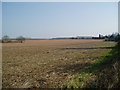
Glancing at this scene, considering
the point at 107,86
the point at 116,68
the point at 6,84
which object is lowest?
the point at 6,84

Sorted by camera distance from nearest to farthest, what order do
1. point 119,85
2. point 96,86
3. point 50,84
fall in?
point 119,85, point 96,86, point 50,84

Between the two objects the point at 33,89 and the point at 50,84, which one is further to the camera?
the point at 50,84

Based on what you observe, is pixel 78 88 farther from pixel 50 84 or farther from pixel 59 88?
pixel 50 84

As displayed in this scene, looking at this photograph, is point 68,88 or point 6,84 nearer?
point 68,88

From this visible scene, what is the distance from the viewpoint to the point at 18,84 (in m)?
8.91

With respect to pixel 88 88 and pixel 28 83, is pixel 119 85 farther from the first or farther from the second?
pixel 28 83

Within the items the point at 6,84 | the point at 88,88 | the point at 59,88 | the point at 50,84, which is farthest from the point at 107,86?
the point at 6,84

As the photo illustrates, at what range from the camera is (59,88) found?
7629 millimetres

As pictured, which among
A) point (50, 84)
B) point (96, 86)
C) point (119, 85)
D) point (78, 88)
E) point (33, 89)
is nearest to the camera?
point (119, 85)

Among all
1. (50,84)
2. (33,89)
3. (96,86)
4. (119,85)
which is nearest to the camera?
(119,85)

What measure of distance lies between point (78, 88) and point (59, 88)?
92cm

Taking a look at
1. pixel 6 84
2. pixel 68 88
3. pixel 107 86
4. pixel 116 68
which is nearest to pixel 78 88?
pixel 68 88

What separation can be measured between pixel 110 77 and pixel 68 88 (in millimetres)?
1905

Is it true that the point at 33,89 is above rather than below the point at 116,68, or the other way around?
below
